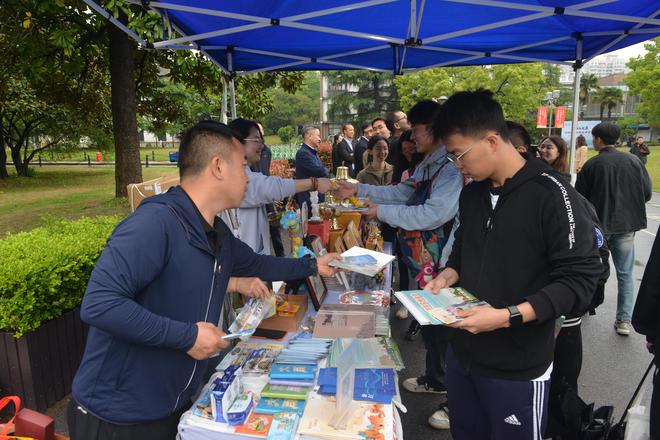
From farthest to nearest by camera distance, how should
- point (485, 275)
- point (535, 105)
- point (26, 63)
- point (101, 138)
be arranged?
point (535, 105), point (101, 138), point (26, 63), point (485, 275)

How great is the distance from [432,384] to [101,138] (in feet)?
89.0

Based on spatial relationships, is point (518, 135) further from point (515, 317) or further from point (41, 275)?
point (41, 275)

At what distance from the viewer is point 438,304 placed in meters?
1.79

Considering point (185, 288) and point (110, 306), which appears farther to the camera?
point (185, 288)

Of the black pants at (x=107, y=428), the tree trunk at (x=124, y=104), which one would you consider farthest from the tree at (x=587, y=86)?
the black pants at (x=107, y=428)

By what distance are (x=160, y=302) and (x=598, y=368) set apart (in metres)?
3.95

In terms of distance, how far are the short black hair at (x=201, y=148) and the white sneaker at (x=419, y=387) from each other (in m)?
2.61

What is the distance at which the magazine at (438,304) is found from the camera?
1637 millimetres

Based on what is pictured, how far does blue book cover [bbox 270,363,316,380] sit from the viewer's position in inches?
74.4

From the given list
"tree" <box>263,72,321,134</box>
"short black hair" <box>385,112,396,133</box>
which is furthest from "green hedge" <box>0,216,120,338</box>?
"tree" <box>263,72,321,134</box>

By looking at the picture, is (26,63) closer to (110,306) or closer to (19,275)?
(19,275)

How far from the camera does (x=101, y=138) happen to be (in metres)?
25.6

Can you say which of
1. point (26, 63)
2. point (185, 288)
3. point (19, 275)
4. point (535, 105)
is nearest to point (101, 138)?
point (26, 63)

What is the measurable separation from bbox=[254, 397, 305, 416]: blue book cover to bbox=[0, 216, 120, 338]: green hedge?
2219 millimetres
